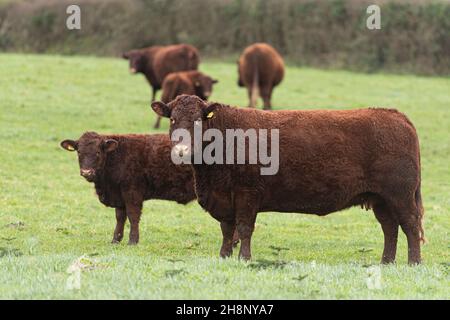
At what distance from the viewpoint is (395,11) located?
3866 centimetres

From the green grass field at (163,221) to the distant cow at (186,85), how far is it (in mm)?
1101

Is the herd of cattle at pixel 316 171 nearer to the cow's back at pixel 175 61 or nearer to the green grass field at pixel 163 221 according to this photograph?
the green grass field at pixel 163 221

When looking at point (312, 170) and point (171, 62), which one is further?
point (171, 62)

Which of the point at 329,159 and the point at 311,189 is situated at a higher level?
the point at 329,159

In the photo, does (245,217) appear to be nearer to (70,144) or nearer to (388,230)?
(388,230)

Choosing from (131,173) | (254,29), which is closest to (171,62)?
(254,29)

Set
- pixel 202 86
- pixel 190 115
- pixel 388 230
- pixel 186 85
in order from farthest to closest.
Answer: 1. pixel 202 86
2. pixel 186 85
3. pixel 388 230
4. pixel 190 115

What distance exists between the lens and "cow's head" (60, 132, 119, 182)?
13.2 m

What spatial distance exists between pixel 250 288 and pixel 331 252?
5.90 metres

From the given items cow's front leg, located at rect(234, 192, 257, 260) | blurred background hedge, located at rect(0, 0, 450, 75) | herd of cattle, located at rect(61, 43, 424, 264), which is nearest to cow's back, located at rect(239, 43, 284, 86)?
blurred background hedge, located at rect(0, 0, 450, 75)

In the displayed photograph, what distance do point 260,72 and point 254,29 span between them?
13237 mm

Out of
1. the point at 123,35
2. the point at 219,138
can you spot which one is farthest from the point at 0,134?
the point at 123,35

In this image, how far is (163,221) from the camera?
15.8 m

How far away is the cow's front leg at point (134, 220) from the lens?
13414 millimetres
